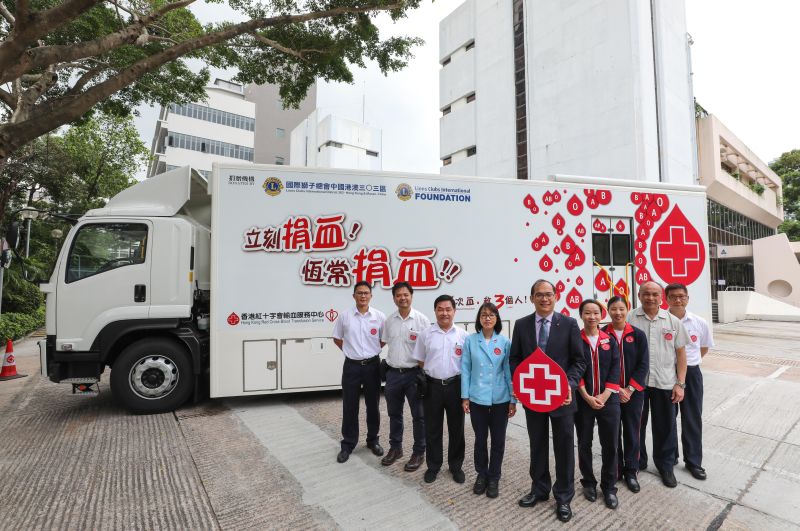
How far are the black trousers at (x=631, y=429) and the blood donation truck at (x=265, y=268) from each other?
8.58ft

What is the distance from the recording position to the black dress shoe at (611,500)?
308 centimetres

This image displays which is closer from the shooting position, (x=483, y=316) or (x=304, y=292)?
(x=483, y=316)

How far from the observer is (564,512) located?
2.90 metres

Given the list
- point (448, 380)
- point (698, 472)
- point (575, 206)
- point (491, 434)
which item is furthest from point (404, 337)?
point (575, 206)

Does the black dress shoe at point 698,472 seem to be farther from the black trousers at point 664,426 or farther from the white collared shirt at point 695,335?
the white collared shirt at point 695,335

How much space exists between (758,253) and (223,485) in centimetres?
3344

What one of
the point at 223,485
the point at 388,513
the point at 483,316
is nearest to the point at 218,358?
the point at 223,485

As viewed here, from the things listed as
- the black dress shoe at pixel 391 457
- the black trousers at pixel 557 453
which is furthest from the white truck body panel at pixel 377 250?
the black trousers at pixel 557 453

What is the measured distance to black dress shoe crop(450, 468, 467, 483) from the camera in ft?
11.2

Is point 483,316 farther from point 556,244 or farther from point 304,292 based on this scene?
point 556,244

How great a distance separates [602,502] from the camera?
3156 millimetres

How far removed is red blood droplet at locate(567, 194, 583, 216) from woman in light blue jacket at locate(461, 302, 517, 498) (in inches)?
146

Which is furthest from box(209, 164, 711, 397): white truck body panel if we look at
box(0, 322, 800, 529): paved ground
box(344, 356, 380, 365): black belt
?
box(344, 356, 380, 365): black belt

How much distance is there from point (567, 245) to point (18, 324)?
1567 cm
